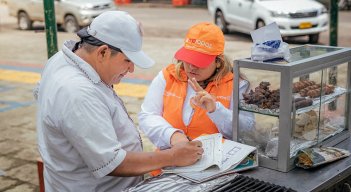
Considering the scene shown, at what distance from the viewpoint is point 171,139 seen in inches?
113

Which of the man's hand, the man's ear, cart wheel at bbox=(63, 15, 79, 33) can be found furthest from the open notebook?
cart wheel at bbox=(63, 15, 79, 33)

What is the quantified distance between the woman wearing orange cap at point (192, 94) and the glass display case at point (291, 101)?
24 cm

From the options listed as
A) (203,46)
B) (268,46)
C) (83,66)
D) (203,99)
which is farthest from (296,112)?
(83,66)

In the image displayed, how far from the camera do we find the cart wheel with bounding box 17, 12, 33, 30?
1678 centimetres

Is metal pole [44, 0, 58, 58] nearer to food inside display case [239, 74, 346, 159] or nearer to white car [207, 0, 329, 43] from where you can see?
food inside display case [239, 74, 346, 159]

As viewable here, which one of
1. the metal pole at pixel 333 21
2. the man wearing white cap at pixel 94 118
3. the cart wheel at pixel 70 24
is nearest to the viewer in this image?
the man wearing white cap at pixel 94 118

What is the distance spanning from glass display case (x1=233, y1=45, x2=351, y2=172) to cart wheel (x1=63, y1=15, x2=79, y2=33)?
1345 centimetres

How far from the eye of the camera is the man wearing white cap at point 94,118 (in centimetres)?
212

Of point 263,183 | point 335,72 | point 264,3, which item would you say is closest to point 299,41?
point 264,3

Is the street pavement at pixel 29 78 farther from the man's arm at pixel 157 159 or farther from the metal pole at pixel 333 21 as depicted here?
the metal pole at pixel 333 21

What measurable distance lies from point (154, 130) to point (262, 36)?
0.87 m

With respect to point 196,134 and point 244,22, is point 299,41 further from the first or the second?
point 196,134

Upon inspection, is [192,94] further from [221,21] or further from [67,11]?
[67,11]

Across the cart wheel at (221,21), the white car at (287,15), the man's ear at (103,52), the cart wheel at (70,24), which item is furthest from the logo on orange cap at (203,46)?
the cart wheel at (70,24)
